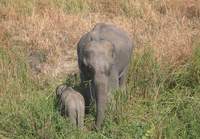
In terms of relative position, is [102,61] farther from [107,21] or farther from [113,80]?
[107,21]

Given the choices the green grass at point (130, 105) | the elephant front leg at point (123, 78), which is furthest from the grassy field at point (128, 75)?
the elephant front leg at point (123, 78)

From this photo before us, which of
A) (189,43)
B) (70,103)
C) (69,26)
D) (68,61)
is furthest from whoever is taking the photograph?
(69,26)

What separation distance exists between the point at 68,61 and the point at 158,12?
1792mm

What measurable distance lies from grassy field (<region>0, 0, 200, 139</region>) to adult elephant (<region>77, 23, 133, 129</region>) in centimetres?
19

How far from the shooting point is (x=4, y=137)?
15.5 ft

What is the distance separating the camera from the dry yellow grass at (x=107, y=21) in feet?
19.9

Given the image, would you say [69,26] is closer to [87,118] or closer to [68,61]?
[68,61]

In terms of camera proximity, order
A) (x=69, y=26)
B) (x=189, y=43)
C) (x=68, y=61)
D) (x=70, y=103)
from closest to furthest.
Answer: (x=70, y=103) → (x=189, y=43) → (x=68, y=61) → (x=69, y=26)

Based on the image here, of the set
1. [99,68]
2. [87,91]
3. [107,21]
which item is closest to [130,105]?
[87,91]

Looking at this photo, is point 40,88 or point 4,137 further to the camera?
point 40,88

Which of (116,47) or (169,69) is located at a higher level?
(116,47)

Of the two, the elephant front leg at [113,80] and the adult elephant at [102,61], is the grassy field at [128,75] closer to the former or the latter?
the elephant front leg at [113,80]

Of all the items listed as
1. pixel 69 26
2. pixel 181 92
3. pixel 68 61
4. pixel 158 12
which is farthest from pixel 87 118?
pixel 158 12

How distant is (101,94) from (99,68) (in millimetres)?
226
